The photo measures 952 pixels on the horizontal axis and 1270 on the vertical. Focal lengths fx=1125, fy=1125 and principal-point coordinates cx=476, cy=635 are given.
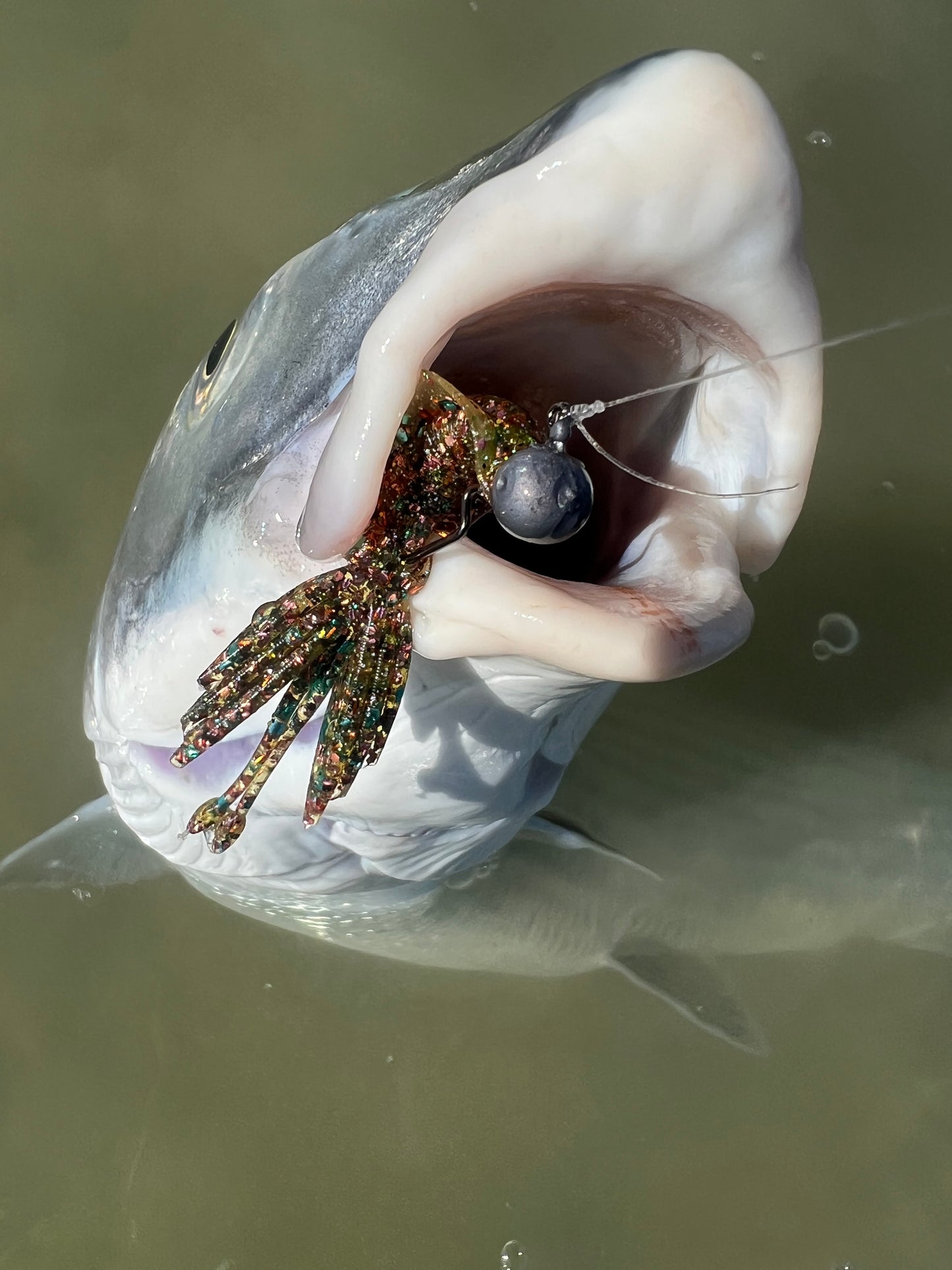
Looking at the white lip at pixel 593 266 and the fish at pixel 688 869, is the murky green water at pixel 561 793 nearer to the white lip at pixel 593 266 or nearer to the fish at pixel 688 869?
the fish at pixel 688 869

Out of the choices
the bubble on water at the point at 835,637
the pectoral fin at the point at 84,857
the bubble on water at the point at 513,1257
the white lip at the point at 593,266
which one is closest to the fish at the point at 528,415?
the white lip at the point at 593,266

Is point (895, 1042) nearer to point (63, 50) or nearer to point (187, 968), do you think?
point (187, 968)

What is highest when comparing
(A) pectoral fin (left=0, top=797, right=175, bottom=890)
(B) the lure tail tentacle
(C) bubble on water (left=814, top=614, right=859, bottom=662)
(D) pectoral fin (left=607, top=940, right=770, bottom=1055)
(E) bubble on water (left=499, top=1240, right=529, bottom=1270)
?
(B) the lure tail tentacle

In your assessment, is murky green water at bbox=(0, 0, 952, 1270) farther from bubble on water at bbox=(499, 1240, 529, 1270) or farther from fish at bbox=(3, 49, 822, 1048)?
fish at bbox=(3, 49, 822, 1048)

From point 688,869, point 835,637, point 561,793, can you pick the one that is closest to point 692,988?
point 688,869

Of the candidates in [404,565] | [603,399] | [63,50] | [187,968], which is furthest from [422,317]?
[63,50]

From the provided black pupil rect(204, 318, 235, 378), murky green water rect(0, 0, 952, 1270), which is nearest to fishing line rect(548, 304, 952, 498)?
black pupil rect(204, 318, 235, 378)
